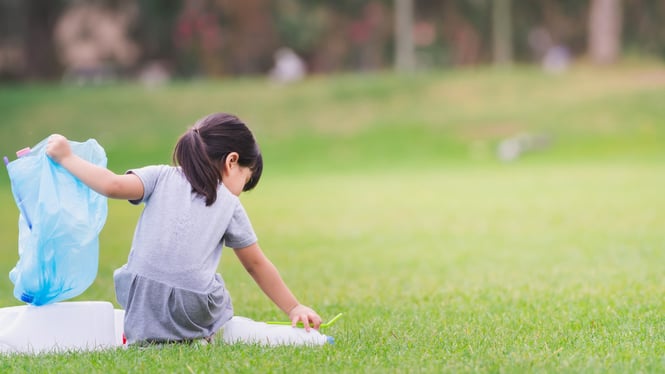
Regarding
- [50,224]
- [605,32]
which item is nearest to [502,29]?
[605,32]

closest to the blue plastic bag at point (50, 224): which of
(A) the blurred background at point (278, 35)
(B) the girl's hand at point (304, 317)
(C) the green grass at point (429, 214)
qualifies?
(C) the green grass at point (429, 214)

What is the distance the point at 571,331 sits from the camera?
489 centimetres

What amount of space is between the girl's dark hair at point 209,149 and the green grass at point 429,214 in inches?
28.1

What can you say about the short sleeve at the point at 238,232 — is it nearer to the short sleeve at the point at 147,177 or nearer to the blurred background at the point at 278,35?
the short sleeve at the point at 147,177

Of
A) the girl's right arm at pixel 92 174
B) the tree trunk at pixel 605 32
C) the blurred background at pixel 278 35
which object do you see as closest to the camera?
the girl's right arm at pixel 92 174

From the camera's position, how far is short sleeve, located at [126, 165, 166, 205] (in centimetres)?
438

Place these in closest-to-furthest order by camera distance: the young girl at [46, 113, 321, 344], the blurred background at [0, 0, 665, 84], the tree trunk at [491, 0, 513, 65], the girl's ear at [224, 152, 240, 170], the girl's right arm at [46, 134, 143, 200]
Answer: the girl's right arm at [46, 134, 143, 200], the young girl at [46, 113, 321, 344], the girl's ear at [224, 152, 240, 170], the blurred background at [0, 0, 665, 84], the tree trunk at [491, 0, 513, 65]

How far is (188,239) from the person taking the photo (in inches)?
173

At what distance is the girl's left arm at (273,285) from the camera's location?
14.7 feet

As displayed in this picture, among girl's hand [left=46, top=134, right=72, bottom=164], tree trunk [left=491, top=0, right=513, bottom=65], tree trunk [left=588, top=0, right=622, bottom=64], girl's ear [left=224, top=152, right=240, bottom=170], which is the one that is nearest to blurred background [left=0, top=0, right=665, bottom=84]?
tree trunk [left=491, top=0, right=513, bottom=65]

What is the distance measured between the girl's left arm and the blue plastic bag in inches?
27.4

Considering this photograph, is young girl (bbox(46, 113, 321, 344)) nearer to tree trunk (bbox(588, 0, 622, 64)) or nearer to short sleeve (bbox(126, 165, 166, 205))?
short sleeve (bbox(126, 165, 166, 205))

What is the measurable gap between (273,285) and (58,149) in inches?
42.6

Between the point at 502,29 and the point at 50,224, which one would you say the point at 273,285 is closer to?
the point at 50,224
